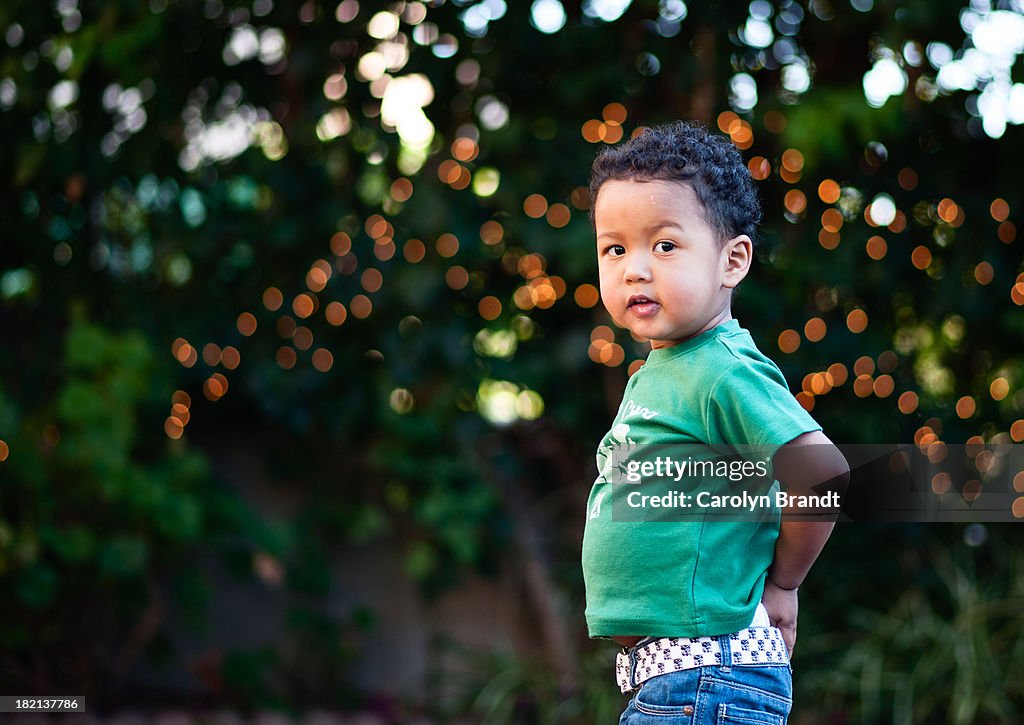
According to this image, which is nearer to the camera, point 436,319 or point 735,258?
point 735,258

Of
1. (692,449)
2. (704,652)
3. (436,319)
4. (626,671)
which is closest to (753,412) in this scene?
(692,449)

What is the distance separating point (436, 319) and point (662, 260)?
2479 mm

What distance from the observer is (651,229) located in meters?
1.59

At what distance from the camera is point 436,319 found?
158 inches

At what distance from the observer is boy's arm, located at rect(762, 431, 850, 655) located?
1505 millimetres

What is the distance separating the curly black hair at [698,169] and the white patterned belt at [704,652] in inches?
21.9

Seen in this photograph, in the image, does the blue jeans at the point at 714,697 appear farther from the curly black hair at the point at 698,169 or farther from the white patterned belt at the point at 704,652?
the curly black hair at the point at 698,169

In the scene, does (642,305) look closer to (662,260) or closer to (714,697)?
(662,260)

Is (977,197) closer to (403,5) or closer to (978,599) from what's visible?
(978,599)

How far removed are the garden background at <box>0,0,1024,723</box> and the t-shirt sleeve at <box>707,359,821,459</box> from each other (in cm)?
213

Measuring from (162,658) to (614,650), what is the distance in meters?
1.76

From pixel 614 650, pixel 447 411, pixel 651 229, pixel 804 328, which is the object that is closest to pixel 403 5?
pixel 447 411

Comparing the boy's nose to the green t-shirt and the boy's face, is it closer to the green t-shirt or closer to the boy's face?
the boy's face

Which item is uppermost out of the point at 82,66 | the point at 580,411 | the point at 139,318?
the point at 82,66
